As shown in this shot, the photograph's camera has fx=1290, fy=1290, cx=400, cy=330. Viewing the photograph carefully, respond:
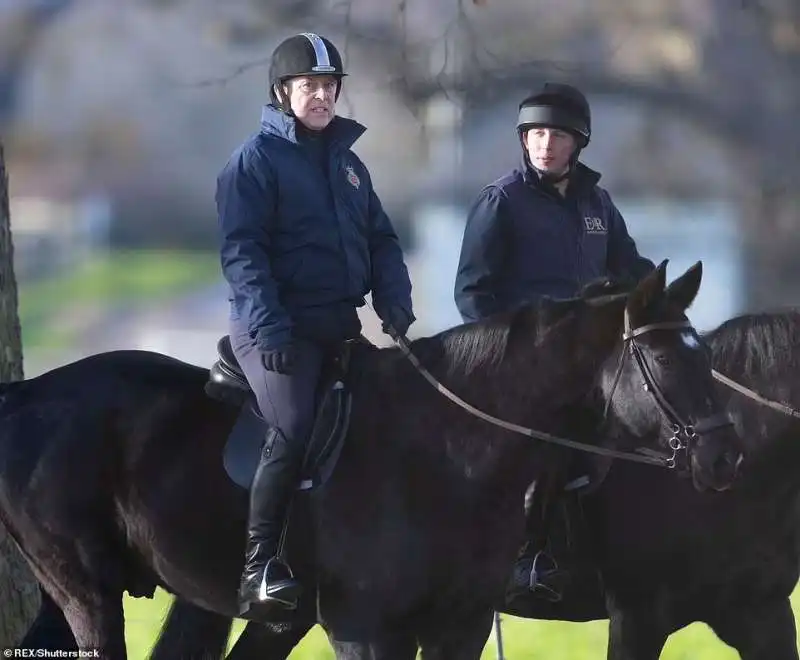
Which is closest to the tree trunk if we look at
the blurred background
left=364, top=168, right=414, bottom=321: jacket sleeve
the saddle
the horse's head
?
the saddle

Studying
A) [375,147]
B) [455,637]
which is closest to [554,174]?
[455,637]

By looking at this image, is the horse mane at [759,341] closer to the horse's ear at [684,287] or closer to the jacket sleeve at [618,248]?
the jacket sleeve at [618,248]

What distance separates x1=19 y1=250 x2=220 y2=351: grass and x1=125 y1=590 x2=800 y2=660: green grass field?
24.7 feet

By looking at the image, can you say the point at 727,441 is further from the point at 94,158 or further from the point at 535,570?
Result: the point at 94,158

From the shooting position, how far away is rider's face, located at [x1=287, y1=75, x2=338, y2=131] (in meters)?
4.36

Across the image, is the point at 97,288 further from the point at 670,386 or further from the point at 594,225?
the point at 670,386

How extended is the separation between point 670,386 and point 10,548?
11.0 ft

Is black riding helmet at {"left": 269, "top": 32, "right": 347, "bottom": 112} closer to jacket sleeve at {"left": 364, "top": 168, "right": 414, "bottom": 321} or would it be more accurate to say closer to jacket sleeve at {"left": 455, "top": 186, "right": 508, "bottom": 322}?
jacket sleeve at {"left": 364, "top": 168, "right": 414, "bottom": 321}

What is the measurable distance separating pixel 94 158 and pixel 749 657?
1213cm

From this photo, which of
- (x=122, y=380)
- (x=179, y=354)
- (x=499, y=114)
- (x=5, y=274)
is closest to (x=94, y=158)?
(x=179, y=354)

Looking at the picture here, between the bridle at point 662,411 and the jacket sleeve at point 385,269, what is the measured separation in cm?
38

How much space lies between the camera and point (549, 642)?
690 cm

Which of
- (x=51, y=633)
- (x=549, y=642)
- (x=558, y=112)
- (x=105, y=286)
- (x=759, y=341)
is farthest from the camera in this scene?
(x=105, y=286)

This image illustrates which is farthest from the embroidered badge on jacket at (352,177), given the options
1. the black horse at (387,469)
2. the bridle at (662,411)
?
the bridle at (662,411)
